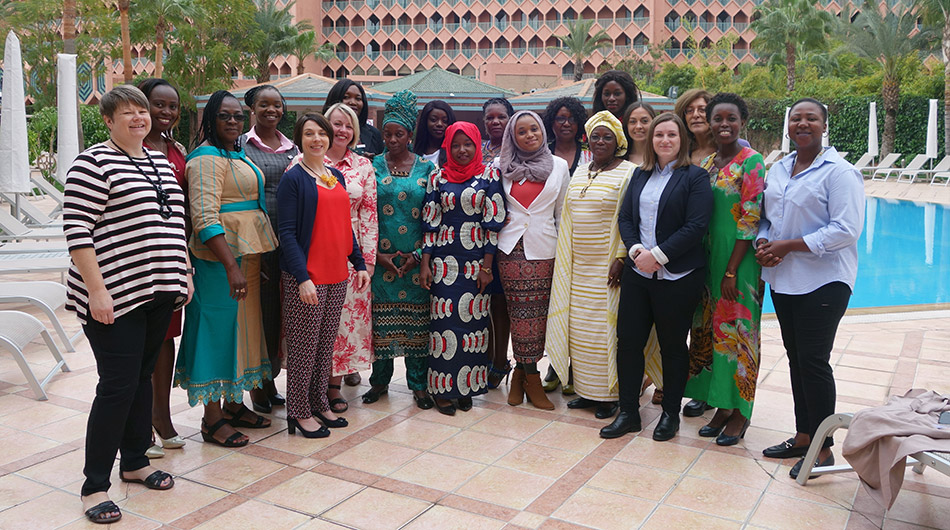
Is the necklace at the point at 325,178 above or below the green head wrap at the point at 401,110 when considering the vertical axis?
below

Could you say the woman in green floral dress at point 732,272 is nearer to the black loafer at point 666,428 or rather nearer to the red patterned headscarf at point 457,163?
the black loafer at point 666,428

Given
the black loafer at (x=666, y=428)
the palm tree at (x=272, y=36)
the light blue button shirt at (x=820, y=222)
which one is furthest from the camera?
the palm tree at (x=272, y=36)

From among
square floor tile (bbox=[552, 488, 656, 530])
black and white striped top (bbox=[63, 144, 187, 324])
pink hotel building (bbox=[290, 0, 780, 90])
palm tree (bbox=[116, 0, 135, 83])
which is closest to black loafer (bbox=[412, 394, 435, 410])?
square floor tile (bbox=[552, 488, 656, 530])

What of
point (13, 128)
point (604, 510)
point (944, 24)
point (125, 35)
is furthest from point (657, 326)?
point (944, 24)

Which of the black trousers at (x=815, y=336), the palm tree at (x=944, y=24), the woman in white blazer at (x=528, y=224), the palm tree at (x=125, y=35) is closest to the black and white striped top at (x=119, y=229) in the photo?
the woman in white blazer at (x=528, y=224)

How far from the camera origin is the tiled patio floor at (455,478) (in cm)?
317

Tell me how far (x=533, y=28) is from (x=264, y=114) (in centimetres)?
5114

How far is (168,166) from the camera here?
3264 millimetres

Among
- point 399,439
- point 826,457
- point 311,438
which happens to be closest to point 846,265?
point 826,457

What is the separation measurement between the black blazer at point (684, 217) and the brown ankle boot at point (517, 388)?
1203mm

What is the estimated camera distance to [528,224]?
14.6 feet

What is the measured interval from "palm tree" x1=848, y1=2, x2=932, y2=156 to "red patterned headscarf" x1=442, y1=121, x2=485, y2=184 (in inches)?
1015

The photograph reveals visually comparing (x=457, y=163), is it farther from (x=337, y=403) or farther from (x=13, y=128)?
(x=13, y=128)

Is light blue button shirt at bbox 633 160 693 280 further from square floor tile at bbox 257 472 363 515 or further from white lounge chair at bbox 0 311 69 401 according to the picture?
white lounge chair at bbox 0 311 69 401
